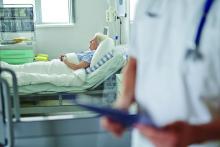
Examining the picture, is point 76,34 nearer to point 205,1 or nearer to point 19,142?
point 19,142

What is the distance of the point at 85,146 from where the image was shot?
160 cm

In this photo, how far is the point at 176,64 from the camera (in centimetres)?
94

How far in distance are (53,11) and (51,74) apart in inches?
28.0

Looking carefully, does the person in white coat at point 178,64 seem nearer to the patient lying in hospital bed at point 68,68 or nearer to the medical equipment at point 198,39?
the medical equipment at point 198,39

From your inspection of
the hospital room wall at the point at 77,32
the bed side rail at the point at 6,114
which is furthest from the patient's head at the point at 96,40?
the bed side rail at the point at 6,114

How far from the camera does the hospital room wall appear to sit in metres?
3.30

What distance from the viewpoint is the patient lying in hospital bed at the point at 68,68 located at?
2.87 m

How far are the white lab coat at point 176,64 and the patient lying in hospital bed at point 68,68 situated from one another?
189 centimetres

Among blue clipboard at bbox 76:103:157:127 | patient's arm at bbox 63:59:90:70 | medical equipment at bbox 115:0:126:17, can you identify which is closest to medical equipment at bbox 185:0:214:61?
blue clipboard at bbox 76:103:157:127

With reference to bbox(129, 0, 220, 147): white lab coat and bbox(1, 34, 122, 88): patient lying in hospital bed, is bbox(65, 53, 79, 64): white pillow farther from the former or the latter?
bbox(129, 0, 220, 147): white lab coat

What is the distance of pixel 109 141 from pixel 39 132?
355 mm

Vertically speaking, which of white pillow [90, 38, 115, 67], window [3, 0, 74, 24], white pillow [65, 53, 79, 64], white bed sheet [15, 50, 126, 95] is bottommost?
white bed sheet [15, 50, 126, 95]

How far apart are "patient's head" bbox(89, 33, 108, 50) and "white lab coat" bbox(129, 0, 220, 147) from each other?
2.02 m

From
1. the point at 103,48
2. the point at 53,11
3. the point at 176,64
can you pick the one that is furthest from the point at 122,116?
the point at 53,11
